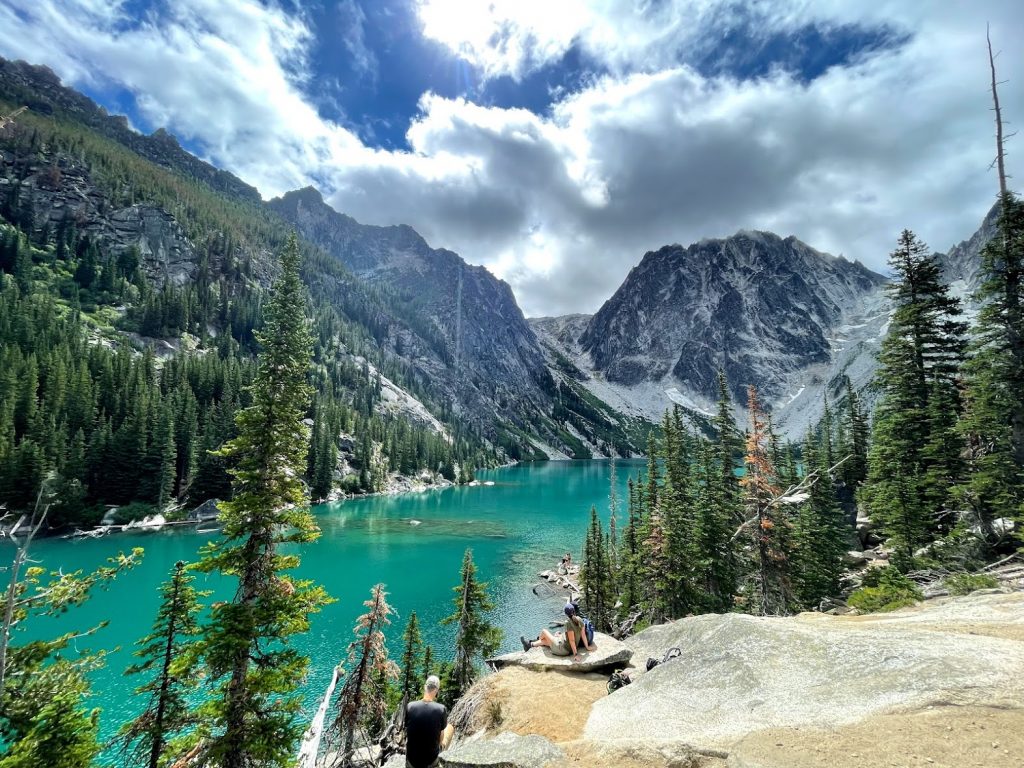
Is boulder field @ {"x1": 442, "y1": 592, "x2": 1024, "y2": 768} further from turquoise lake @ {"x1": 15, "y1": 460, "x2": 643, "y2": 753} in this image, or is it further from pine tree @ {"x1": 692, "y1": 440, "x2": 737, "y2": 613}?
pine tree @ {"x1": 692, "y1": 440, "x2": 737, "y2": 613}

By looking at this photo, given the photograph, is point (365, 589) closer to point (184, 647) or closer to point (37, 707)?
point (184, 647)

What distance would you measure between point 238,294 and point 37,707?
217 meters

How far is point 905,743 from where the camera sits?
258 inches

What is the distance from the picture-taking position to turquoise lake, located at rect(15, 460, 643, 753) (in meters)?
39.4

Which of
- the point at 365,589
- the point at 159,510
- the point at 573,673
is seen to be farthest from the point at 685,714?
the point at 159,510

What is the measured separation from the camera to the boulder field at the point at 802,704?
6.70 metres

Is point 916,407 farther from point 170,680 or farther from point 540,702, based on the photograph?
point 170,680

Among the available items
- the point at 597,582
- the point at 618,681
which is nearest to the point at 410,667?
the point at 618,681

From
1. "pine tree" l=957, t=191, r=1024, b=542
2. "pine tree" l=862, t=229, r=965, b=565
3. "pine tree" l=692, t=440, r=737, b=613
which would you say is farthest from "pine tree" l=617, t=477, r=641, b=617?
"pine tree" l=957, t=191, r=1024, b=542

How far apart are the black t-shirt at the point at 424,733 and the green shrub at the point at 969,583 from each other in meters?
18.5

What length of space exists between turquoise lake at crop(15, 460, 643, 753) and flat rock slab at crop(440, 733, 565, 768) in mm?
7262

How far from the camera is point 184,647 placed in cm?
1611

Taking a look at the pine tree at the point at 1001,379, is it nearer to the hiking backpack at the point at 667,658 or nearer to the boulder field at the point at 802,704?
the boulder field at the point at 802,704

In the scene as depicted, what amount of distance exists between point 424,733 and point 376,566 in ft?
203
